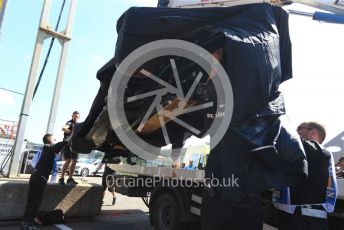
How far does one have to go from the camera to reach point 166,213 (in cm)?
625

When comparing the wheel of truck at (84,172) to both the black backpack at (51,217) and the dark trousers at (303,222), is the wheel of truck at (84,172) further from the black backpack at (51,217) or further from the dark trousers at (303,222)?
the dark trousers at (303,222)

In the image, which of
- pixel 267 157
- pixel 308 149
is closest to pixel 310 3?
pixel 308 149

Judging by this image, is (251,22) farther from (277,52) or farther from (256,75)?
(256,75)

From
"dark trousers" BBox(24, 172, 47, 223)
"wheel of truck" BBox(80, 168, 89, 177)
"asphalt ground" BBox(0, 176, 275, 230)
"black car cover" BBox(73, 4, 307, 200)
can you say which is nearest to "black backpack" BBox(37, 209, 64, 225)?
"asphalt ground" BBox(0, 176, 275, 230)

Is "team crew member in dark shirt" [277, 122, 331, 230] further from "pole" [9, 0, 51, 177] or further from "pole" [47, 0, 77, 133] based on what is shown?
"pole" [47, 0, 77, 133]

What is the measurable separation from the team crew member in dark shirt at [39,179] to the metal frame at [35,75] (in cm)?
271

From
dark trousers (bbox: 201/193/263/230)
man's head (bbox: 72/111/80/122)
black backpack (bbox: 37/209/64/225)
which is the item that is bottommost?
black backpack (bbox: 37/209/64/225)

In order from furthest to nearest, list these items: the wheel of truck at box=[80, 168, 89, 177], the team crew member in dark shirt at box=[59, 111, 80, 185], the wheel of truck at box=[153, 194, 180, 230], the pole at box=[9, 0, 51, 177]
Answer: the wheel of truck at box=[80, 168, 89, 177] → the pole at box=[9, 0, 51, 177] → the team crew member in dark shirt at box=[59, 111, 80, 185] → the wheel of truck at box=[153, 194, 180, 230]

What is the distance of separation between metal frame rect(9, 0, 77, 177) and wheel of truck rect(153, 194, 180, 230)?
391cm

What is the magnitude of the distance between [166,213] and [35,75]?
4971 mm

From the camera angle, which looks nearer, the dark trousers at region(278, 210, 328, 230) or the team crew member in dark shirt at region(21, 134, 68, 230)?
the dark trousers at region(278, 210, 328, 230)

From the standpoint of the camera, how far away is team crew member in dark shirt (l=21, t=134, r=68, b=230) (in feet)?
19.5

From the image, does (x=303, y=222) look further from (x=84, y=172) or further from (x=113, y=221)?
(x=84, y=172)

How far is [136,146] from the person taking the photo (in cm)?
617
